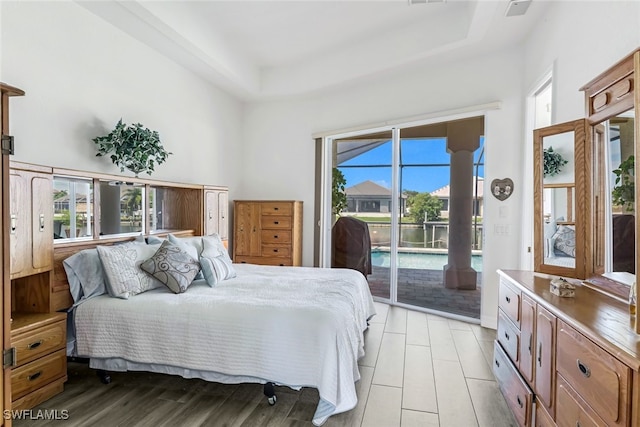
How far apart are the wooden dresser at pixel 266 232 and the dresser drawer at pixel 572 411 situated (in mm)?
3746

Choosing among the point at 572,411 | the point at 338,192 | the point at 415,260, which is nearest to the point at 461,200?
the point at 415,260

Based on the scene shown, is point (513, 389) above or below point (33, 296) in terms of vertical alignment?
below

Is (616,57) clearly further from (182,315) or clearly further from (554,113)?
(182,315)

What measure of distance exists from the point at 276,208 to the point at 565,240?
354 centimetres

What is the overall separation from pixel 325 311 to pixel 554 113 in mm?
2373

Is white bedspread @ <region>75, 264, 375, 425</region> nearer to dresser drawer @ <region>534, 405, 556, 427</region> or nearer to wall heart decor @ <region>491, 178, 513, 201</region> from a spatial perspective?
dresser drawer @ <region>534, 405, 556, 427</region>

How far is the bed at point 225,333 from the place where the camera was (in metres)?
2.09

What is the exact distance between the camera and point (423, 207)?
4559 millimetres

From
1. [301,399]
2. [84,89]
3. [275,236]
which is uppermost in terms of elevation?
[84,89]

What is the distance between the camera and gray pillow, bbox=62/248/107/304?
2555 millimetres

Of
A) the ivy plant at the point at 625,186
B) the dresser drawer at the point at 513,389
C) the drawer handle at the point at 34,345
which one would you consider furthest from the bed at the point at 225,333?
the ivy plant at the point at 625,186

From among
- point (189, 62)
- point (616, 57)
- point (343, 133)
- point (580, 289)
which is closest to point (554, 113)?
point (616, 57)

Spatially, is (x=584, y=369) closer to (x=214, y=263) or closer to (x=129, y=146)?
(x=214, y=263)

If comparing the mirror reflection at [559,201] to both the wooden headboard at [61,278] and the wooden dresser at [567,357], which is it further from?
the wooden headboard at [61,278]
